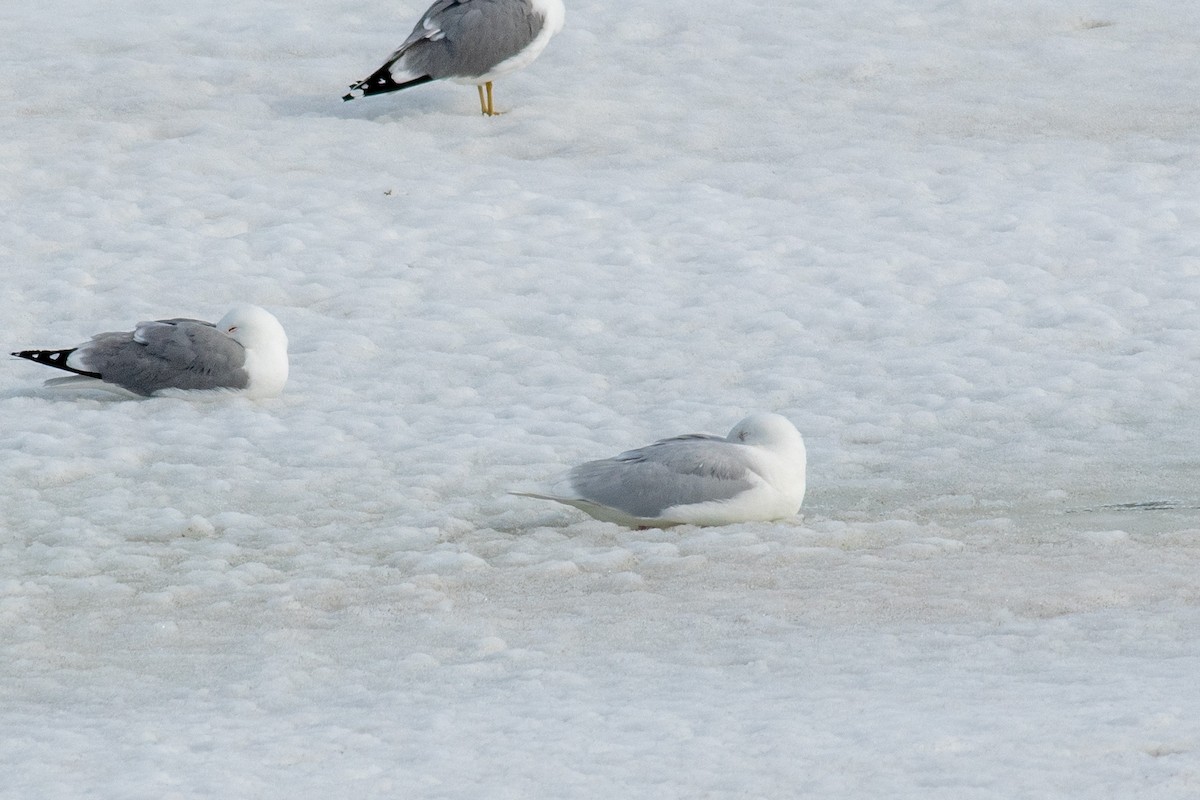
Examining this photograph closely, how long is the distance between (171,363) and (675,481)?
9.15 feet

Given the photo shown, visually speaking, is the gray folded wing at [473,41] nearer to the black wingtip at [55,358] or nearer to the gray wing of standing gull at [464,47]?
the gray wing of standing gull at [464,47]

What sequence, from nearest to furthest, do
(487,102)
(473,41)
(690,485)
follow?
(690,485), (473,41), (487,102)

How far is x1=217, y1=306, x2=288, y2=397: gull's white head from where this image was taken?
24.8 ft

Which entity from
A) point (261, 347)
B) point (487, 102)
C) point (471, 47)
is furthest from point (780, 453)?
point (487, 102)

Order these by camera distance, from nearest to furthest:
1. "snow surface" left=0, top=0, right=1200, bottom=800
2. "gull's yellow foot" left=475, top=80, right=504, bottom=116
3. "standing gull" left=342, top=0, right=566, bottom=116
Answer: "snow surface" left=0, top=0, right=1200, bottom=800 → "standing gull" left=342, top=0, right=566, bottom=116 → "gull's yellow foot" left=475, top=80, right=504, bottom=116

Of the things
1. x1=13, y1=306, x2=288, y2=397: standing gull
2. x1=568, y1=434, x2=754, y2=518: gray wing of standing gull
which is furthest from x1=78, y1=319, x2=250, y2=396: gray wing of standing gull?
x1=568, y1=434, x2=754, y2=518: gray wing of standing gull

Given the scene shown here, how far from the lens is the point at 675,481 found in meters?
5.93

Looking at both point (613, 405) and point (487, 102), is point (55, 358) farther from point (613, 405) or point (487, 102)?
point (487, 102)

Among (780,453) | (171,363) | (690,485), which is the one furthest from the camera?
(171,363)

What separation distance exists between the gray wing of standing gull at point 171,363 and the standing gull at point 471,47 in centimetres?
414

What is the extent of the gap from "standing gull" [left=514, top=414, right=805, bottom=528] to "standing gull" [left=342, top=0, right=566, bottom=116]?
591cm

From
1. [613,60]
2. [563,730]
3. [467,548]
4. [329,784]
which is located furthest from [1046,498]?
[613,60]

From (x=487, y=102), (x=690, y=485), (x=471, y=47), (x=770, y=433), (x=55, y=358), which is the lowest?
(x=690, y=485)

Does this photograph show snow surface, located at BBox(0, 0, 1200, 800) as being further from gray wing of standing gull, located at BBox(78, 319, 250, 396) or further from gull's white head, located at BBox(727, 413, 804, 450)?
gull's white head, located at BBox(727, 413, 804, 450)
